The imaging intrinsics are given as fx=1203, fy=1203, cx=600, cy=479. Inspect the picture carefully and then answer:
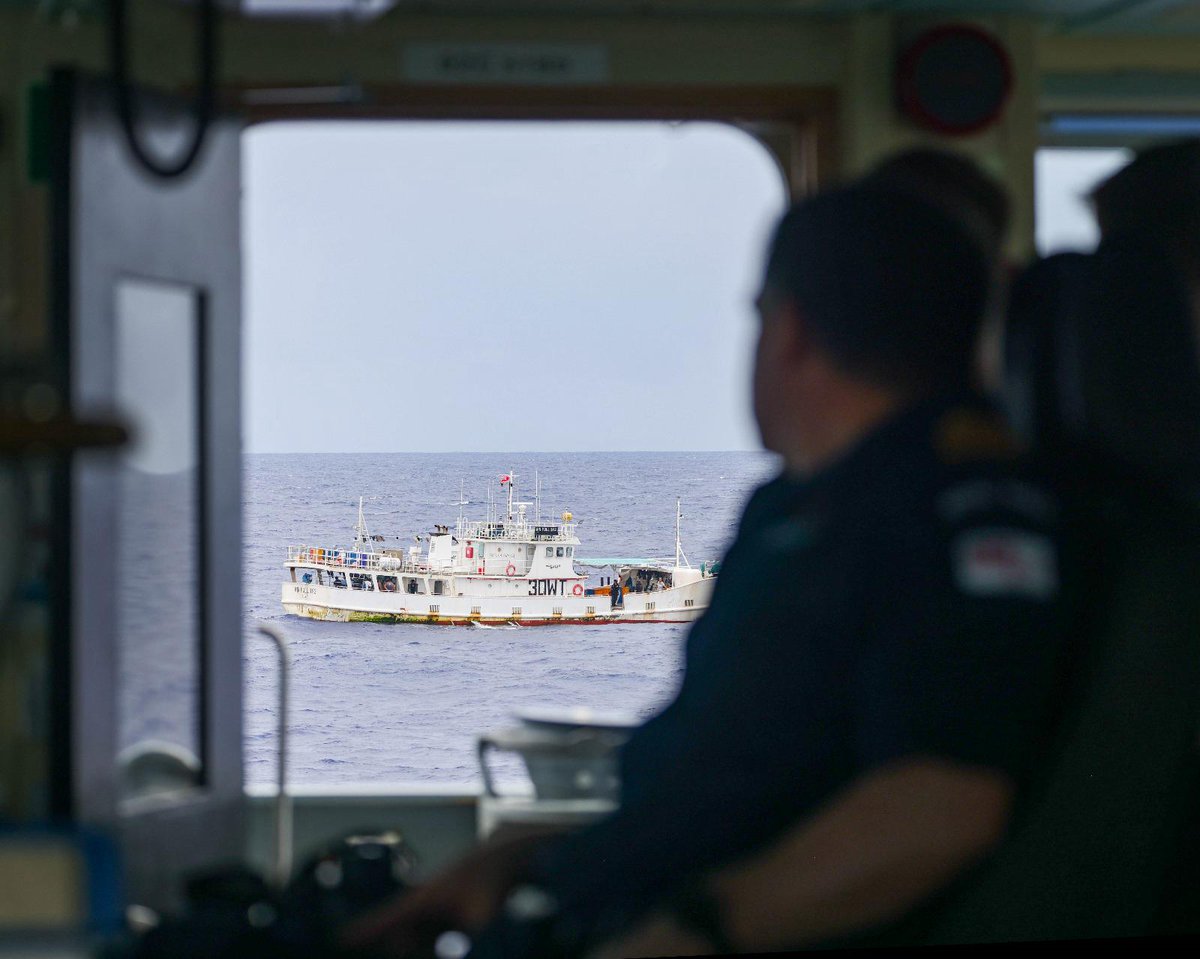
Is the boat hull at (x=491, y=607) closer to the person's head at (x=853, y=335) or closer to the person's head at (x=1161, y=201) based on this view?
the person's head at (x=853, y=335)

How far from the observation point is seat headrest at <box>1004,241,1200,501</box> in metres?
1.62

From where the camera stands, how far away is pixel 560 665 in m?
1.57

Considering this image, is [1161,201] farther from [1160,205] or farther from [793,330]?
[793,330]

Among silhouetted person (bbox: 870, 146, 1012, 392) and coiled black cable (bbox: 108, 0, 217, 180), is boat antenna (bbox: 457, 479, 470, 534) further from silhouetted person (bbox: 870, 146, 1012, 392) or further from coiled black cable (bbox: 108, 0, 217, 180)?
silhouetted person (bbox: 870, 146, 1012, 392)

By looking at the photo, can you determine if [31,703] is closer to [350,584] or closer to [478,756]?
[350,584]

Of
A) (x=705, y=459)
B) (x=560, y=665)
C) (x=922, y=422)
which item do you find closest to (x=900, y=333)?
(x=922, y=422)

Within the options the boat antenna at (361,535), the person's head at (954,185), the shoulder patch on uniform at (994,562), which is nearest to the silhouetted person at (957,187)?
the person's head at (954,185)

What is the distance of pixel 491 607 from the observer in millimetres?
1488

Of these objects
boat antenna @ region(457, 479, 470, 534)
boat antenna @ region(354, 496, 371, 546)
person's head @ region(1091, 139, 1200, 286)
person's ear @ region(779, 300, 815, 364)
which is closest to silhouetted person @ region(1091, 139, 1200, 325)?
person's head @ region(1091, 139, 1200, 286)

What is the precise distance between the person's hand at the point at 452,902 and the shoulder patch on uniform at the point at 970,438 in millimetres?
735

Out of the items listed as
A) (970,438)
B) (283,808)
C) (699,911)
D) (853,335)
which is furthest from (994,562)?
(283,808)

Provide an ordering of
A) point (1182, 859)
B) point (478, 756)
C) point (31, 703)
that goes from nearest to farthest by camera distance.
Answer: point (31, 703) → point (478, 756) → point (1182, 859)

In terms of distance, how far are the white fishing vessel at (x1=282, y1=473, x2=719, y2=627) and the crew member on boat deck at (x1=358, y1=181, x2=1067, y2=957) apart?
0.48ft

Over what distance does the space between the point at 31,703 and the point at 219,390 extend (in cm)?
42
